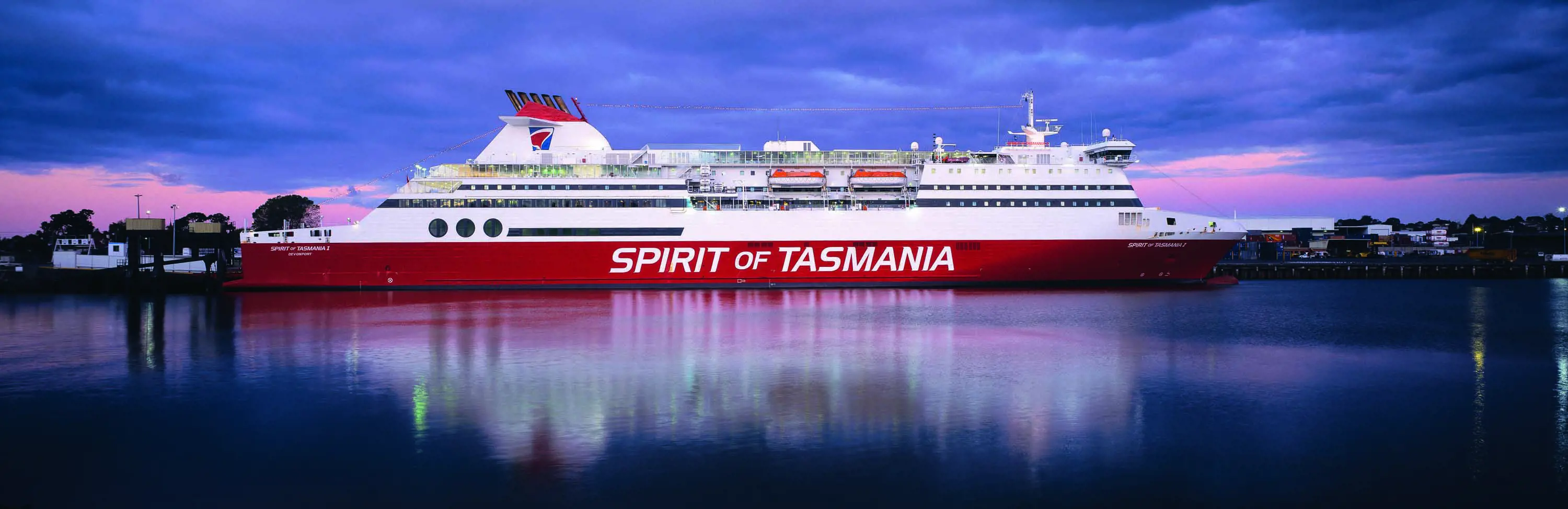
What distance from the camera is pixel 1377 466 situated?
8.33 meters

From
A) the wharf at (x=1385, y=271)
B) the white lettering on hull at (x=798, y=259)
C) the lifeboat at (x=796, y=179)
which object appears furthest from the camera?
the wharf at (x=1385, y=271)

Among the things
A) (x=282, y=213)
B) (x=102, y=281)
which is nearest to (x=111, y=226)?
(x=282, y=213)

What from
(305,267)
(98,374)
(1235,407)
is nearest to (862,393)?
(1235,407)

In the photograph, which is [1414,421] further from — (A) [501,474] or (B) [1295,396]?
(A) [501,474]

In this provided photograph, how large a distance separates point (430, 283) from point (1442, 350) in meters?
30.5

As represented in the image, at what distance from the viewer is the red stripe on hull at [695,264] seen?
31.0 metres

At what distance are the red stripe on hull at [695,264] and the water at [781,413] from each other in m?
9.47

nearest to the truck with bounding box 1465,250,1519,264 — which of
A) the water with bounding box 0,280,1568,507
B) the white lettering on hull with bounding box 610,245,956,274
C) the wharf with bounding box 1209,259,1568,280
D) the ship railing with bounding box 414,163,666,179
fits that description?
the wharf with bounding box 1209,259,1568,280

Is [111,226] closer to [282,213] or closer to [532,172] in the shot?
[282,213]

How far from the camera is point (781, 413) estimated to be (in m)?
10.5

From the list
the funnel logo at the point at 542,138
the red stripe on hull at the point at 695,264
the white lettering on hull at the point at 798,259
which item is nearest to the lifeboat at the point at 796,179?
the red stripe on hull at the point at 695,264

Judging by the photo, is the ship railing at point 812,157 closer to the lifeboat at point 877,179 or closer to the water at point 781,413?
the lifeboat at point 877,179

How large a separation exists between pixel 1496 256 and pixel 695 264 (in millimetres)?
64931

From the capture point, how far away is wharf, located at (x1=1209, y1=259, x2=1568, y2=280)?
48969mm
